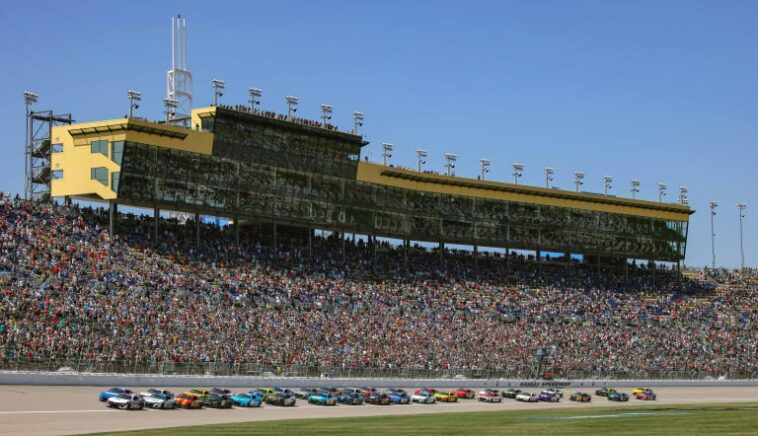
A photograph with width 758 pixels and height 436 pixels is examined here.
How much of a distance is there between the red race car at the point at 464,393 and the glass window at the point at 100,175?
101 feet

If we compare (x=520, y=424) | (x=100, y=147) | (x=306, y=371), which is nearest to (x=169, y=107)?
(x=100, y=147)

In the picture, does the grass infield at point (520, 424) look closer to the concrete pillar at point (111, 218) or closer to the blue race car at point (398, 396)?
the blue race car at point (398, 396)

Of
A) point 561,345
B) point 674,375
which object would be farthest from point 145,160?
point 674,375

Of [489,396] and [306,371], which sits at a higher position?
[306,371]

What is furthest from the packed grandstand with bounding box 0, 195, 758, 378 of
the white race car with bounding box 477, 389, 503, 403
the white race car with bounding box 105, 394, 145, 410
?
the white race car with bounding box 105, 394, 145, 410

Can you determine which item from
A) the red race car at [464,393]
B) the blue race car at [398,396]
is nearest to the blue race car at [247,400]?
the blue race car at [398,396]

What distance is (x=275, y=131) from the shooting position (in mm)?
92125

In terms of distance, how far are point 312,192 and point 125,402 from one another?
4338cm

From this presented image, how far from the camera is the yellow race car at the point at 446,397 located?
71.3 metres

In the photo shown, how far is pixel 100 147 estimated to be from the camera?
272ft

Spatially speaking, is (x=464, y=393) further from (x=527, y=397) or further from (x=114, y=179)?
(x=114, y=179)

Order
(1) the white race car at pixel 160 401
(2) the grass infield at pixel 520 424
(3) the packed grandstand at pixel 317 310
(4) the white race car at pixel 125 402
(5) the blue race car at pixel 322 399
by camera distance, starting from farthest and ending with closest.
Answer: (3) the packed grandstand at pixel 317 310 → (5) the blue race car at pixel 322 399 → (1) the white race car at pixel 160 401 → (4) the white race car at pixel 125 402 → (2) the grass infield at pixel 520 424

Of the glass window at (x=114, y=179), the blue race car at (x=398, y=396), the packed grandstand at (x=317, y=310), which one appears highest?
the glass window at (x=114, y=179)

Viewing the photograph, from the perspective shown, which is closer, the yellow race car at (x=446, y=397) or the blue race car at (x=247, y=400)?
the blue race car at (x=247, y=400)
